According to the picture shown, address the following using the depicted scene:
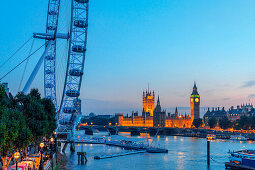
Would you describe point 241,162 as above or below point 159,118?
below

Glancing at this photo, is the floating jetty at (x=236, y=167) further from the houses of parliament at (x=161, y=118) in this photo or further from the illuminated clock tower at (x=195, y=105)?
the illuminated clock tower at (x=195, y=105)

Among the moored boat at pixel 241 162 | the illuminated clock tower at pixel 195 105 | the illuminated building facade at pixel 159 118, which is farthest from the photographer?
the illuminated clock tower at pixel 195 105

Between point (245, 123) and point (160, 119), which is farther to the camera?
point (160, 119)

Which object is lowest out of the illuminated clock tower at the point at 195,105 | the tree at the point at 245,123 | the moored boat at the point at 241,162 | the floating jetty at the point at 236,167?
the floating jetty at the point at 236,167

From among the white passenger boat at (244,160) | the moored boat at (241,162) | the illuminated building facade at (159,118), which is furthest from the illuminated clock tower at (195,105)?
the moored boat at (241,162)

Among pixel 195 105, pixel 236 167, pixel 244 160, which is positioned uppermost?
pixel 195 105

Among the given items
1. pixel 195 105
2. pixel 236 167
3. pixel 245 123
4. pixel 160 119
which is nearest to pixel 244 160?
pixel 236 167

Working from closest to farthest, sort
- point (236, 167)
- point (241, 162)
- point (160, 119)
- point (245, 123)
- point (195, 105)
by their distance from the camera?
1. point (236, 167)
2. point (241, 162)
3. point (245, 123)
4. point (160, 119)
5. point (195, 105)

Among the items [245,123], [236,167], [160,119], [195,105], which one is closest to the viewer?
[236,167]

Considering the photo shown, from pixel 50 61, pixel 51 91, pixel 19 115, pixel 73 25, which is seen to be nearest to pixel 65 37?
pixel 73 25

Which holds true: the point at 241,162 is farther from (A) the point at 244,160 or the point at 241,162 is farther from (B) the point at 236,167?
(A) the point at 244,160

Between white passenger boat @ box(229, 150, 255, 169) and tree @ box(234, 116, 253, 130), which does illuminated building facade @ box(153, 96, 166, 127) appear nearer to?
tree @ box(234, 116, 253, 130)

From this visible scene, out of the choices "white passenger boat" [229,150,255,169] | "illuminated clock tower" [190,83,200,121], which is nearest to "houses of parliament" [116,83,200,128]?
"illuminated clock tower" [190,83,200,121]

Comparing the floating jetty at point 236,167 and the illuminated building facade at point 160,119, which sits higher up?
the illuminated building facade at point 160,119
